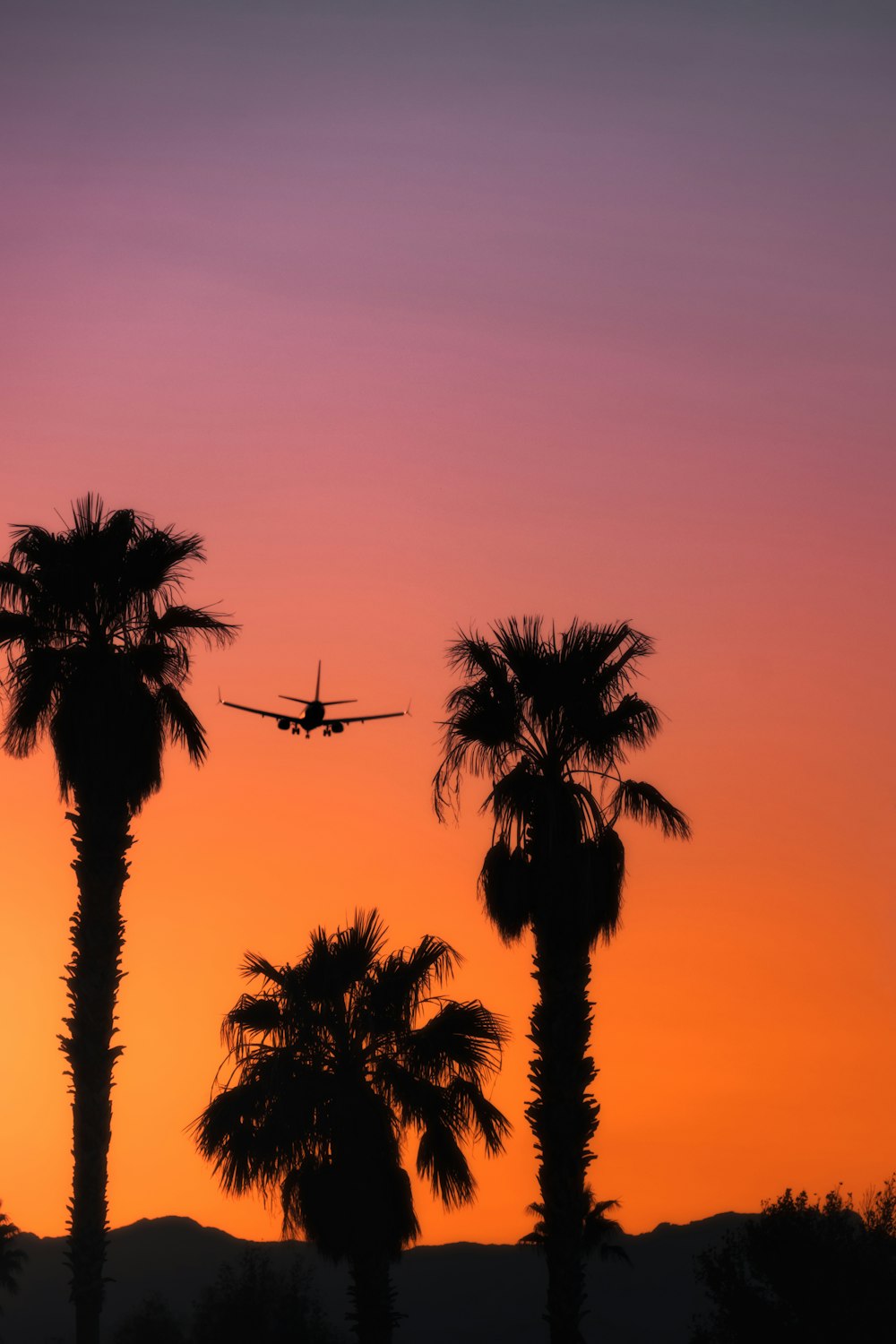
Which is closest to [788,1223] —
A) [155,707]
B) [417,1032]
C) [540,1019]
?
[417,1032]

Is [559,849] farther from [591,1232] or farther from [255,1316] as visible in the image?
[255,1316]

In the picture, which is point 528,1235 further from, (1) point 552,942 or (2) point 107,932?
(2) point 107,932

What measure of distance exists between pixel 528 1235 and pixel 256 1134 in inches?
225

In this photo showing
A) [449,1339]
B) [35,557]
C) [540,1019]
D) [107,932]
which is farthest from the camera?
[449,1339]

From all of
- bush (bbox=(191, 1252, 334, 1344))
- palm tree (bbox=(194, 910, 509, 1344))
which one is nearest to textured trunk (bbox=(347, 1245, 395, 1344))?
palm tree (bbox=(194, 910, 509, 1344))

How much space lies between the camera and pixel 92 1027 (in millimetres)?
33625

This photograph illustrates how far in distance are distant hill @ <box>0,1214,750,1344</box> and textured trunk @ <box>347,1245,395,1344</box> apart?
134 meters

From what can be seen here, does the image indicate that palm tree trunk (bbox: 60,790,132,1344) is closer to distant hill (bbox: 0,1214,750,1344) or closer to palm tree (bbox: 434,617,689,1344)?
palm tree (bbox: 434,617,689,1344)

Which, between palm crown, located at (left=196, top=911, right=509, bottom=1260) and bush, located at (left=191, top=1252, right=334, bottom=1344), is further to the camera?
bush, located at (left=191, top=1252, right=334, bottom=1344)

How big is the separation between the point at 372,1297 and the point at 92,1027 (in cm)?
847

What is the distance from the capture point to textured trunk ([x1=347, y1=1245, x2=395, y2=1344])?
37188mm

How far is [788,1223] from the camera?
45125 mm

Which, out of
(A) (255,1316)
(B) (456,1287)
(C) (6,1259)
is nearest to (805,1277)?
(A) (255,1316)

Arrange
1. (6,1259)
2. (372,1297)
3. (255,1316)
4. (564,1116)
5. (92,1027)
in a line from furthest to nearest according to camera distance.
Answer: (6,1259)
(255,1316)
(372,1297)
(92,1027)
(564,1116)
